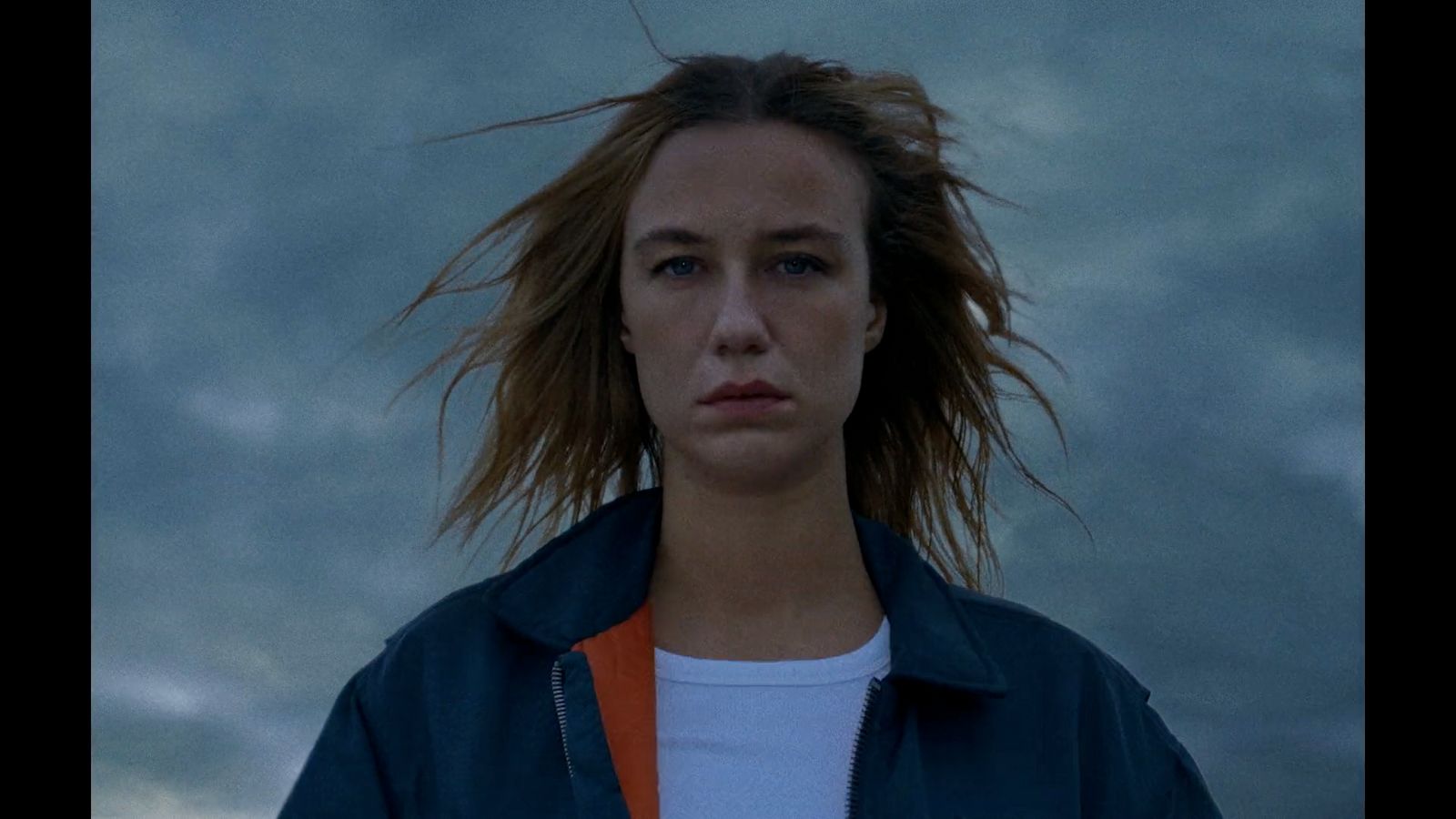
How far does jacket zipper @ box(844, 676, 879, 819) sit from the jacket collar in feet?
0.22

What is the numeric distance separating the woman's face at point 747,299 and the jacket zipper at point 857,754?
0.57m

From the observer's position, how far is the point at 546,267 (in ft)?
16.2

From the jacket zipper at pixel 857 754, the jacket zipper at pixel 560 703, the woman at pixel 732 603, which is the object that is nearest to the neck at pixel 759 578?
the woman at pixel 732 603

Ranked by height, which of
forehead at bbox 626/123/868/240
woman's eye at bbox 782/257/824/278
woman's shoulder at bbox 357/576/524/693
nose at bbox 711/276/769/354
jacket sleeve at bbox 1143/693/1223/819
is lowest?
jacket sleeve at bbox 1143/693/1223/819

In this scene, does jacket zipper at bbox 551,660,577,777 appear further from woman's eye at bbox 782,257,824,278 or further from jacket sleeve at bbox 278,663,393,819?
woman's eye at bbox 782,257,824,278

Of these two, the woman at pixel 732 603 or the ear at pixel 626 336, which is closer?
the woman at pixel 732 603

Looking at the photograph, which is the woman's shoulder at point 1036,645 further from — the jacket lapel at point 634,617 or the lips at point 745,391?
the lips at point 745,391

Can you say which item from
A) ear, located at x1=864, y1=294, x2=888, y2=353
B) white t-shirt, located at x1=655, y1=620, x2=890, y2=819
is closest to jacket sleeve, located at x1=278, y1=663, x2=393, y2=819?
white t-shirt, located at x1=655, y1=620, x2=890, y2=819

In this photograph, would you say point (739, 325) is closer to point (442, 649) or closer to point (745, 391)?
point (745, 391)

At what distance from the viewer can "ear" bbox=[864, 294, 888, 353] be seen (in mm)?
4734

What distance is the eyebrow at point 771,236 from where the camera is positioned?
14.0ft
